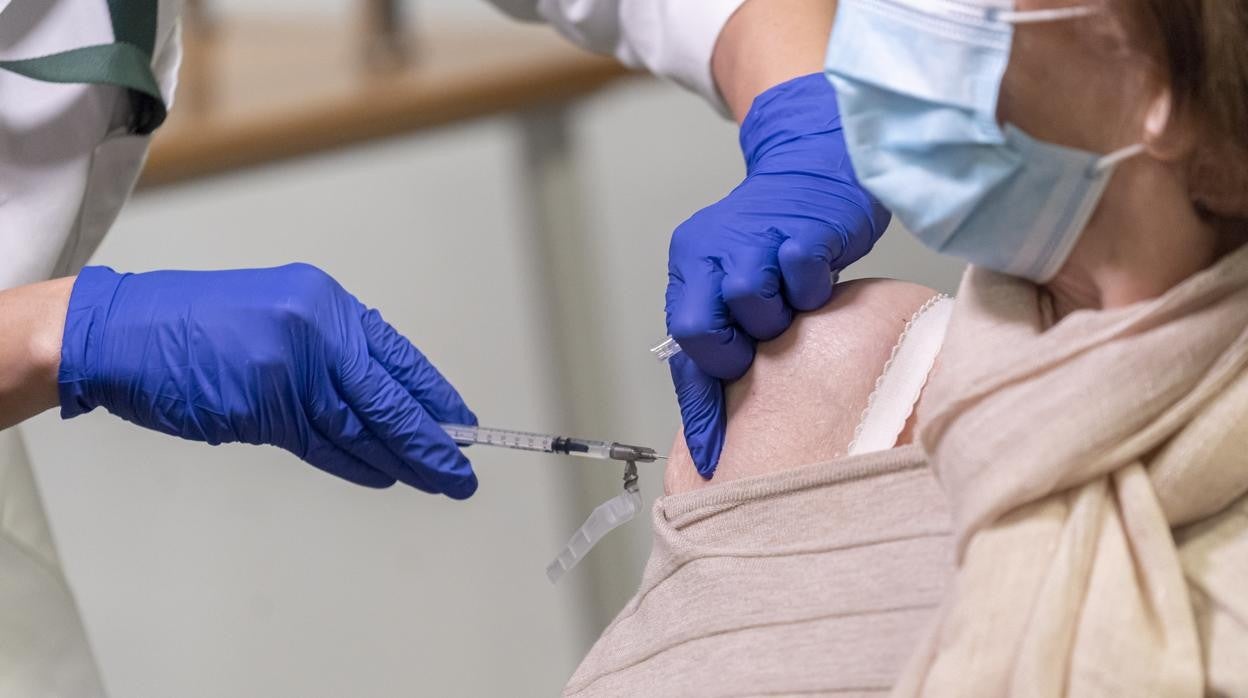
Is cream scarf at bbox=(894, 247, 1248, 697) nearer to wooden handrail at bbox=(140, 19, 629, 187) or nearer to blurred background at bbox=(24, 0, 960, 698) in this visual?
blurred background at bbox=(24, 0, 960, 698)

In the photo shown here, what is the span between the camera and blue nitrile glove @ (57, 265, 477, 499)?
1.06 meters

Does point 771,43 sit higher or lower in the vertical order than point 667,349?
higher

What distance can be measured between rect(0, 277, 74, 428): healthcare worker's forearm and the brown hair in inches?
34.5

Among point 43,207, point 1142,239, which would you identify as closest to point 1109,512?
point 1142,239

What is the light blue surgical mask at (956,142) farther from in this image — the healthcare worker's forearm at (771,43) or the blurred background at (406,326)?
the blurred background at (406,326)

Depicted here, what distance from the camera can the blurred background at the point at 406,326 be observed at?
1956 millimetres

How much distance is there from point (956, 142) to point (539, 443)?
0.63 meters

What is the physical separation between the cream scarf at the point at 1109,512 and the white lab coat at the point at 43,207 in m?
0.82

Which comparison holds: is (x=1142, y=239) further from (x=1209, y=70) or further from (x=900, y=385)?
(x=900, y=385)

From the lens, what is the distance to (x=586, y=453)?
3.83ft

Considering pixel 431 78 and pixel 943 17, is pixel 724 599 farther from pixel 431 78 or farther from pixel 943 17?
pixel 431 78

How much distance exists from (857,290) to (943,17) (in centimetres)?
35

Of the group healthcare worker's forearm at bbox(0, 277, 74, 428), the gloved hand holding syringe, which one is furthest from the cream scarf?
healthcare worker's forearm at bbox(0, 277, 74, 428)

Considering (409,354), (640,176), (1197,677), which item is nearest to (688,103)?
(640,176)
